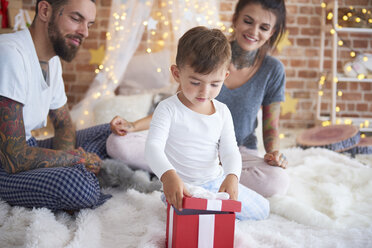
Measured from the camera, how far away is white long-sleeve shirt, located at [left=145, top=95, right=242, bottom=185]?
3.35ft

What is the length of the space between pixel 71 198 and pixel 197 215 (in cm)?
49

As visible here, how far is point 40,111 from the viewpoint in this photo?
4.49ft

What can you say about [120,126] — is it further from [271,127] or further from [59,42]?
[271,127]

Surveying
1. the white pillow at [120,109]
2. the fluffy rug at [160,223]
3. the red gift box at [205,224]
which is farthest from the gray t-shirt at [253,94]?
the white pillow at [120,109]

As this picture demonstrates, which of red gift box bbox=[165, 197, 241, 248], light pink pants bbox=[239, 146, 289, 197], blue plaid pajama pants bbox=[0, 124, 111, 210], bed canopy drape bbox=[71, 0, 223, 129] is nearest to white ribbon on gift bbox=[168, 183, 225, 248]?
red gift box bbox=[165, 197, 241, 248]

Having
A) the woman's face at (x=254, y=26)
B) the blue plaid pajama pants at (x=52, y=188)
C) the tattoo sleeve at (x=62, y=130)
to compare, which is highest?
the woman's face at (x=254, y=26)

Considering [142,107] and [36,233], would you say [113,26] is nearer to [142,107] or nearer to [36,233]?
[142,107]

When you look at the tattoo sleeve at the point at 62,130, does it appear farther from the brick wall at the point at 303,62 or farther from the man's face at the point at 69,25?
the brick wall at the point at 303,62

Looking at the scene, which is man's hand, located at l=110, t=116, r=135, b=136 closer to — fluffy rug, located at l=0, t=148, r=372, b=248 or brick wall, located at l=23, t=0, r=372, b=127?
fluffy rug, located at l=0, t=148, r=372, b=248

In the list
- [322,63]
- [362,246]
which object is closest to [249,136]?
[362,246]

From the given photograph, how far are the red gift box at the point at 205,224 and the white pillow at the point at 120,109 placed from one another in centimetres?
160

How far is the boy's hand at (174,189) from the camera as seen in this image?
85 cm

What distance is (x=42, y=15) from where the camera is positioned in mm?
1337

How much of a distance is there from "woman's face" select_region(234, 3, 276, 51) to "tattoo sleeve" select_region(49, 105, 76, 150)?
85cm
